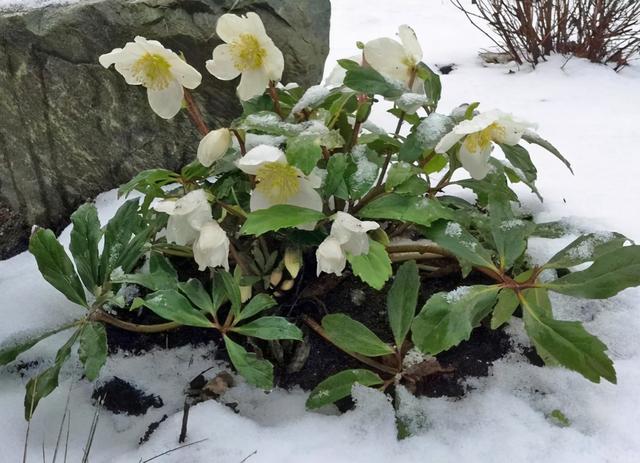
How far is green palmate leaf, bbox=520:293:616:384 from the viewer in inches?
35.1

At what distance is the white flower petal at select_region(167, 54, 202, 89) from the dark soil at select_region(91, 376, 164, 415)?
60 centimetres

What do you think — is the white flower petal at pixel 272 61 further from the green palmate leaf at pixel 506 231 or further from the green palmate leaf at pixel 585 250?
the green palmate leaf at pixel 585 250

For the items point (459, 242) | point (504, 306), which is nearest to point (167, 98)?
point (459, 242)

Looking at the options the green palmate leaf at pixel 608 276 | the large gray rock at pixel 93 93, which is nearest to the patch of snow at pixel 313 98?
the green palmate leaf at pixel 608 276

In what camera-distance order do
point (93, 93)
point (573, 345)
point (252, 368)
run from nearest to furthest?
point (573, 345) < point (252, 368) < point (93, 93)

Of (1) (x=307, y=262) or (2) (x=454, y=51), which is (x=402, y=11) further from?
(1) (x=307, y=262)

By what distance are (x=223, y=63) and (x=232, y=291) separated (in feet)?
1.41

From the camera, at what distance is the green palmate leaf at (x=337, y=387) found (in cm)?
103

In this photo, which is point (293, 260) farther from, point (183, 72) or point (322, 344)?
point (183, 72)

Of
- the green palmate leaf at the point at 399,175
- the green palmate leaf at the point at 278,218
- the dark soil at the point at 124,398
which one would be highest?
the green palmate leaf at the point at 399,175

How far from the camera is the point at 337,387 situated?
103 cm

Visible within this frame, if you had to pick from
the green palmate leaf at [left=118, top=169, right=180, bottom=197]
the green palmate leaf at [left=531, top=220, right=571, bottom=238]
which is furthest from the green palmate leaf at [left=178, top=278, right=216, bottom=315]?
the green palmate leaf at [left=531, top=220, right=571, bottom=238]

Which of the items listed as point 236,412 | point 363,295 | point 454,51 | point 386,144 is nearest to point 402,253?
point 363,295

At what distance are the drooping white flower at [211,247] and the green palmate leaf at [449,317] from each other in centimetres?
34
